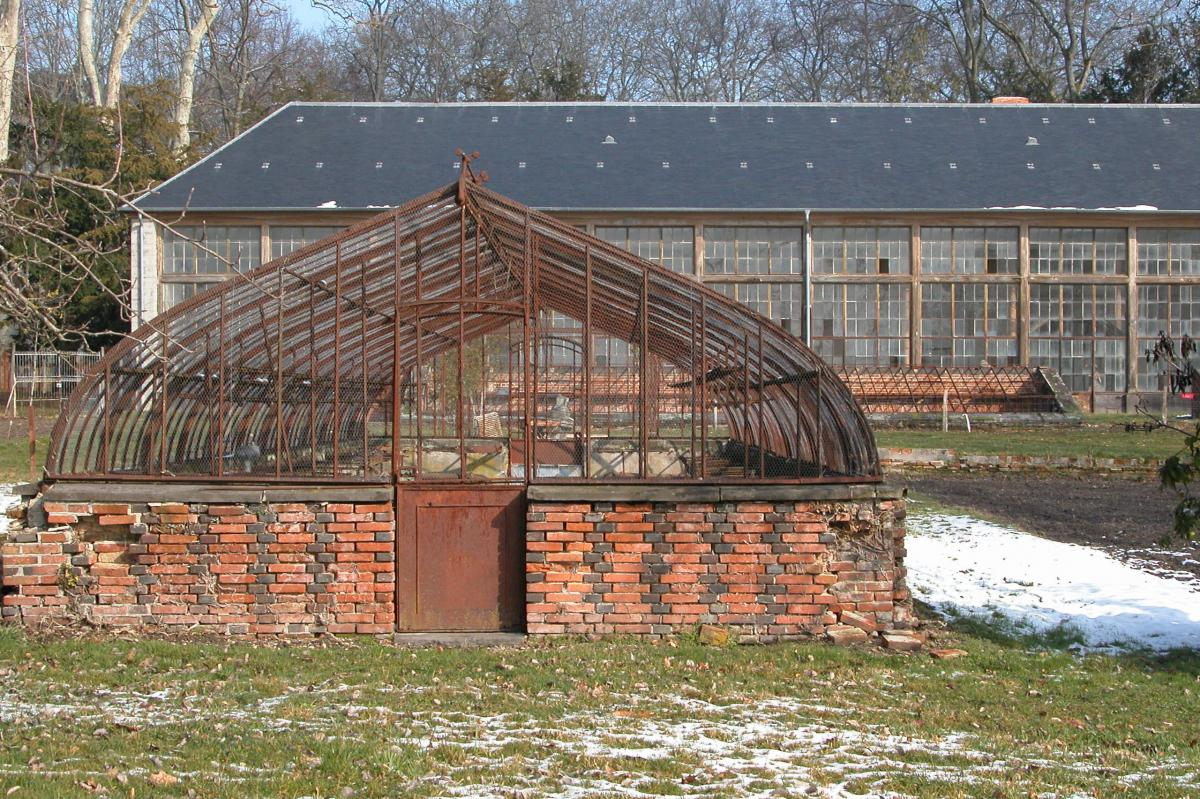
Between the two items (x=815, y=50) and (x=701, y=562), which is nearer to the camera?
(x=701, y=562)

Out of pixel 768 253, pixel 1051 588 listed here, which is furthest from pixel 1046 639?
pixel 768 253

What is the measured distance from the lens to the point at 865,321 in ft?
110

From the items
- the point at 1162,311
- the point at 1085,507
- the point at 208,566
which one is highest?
the point at 1162,311

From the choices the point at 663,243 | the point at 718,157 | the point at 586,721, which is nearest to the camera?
the point at 586,721

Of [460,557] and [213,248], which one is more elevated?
[213,248]

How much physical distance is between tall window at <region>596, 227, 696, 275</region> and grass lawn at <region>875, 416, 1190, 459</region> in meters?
7.83

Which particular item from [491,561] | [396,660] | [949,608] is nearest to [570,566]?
[491,561]

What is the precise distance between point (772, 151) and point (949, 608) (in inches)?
1019

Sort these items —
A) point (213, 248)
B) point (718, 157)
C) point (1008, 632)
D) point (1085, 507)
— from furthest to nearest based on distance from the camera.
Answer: point (718, 157) → point (213, 248) → point (1085, 507) → point (1008, 632)

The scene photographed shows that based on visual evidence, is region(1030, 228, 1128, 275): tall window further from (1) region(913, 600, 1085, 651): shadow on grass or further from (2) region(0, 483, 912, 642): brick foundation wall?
(2) region(0, 483, 912, 642): brick foundation wall

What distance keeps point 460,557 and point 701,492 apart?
77.4 inches

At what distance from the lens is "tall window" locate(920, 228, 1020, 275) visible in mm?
33656

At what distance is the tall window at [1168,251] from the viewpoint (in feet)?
111

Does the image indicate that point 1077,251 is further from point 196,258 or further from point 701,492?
point 701,492
